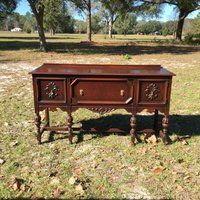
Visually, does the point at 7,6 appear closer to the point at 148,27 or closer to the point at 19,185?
the point at 19,185

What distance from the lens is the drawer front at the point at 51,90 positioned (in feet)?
16.0

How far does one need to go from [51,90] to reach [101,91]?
0.79m

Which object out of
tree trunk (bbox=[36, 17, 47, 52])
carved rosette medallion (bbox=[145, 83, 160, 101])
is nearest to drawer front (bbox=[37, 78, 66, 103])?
carved rosette medallion (bbox=[145, 83, 160, 101])

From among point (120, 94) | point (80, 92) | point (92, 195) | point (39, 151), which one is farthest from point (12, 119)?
point (92, 195)

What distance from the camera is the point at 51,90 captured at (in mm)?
4930

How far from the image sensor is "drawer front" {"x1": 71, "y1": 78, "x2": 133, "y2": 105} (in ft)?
16.0

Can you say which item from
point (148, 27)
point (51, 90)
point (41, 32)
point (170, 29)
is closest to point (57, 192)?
point (51, 90)

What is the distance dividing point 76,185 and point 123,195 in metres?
0.62

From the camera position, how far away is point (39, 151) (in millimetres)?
5004

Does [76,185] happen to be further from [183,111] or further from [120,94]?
[183,111]

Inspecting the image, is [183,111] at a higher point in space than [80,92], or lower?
lower

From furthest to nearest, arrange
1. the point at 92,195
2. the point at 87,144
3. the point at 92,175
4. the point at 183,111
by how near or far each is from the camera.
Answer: the point at 183,111 → the point at 87,144 → the point at 92,175 → the point at 92,195

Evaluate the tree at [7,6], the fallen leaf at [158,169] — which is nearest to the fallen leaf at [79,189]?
the fallen leaf at [158,169]

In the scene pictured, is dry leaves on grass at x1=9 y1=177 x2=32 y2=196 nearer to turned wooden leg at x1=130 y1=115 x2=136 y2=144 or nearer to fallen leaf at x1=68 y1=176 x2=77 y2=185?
fallen leaf at x1=68 y1=176 x2=77 y2=185
